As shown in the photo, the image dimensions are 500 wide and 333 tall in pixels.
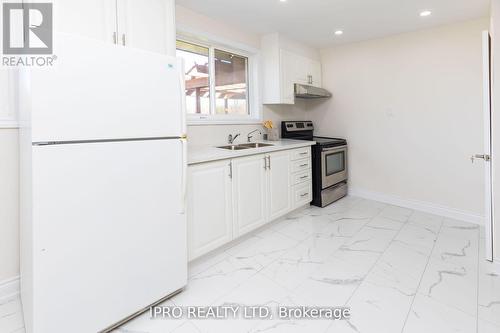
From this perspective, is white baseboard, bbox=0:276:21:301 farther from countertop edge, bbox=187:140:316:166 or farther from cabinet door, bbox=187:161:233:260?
countertop edge, bbox=187:140:316:166

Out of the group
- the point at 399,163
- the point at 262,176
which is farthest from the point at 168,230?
the point at 399,163

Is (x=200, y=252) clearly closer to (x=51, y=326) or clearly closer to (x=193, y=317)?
(x=193, y=317)

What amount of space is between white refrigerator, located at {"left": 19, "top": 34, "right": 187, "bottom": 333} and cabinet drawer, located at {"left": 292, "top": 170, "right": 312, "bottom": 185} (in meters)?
1.87

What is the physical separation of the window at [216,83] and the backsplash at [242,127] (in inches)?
3.8

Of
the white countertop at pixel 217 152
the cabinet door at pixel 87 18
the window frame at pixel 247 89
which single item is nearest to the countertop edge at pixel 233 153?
the white countertop at pixel 217 152

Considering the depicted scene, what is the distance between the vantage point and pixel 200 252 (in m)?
2.28

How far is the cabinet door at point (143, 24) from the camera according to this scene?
1946 millimetres

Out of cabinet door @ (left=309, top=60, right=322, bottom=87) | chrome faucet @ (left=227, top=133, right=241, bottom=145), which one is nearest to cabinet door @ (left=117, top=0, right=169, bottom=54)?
chrome faucet @ (left=227, top=133, right=241, bottom=145)

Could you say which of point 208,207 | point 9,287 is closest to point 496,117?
point 208,207

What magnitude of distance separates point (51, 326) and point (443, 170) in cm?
407

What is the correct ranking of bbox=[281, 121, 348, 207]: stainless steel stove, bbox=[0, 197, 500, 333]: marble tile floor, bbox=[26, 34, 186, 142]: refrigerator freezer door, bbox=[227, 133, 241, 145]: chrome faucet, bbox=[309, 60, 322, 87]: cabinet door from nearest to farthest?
bbox=[26, 34, 186, 142]: refrigerator freezer door < bbox=[0, 197, 500, 333]: marble tile floor < bbox=[227, 133, 241, 145]: chrome faucet < bbox=[281, 121, 348, 207]: stainless steel stove < bbox=[309, 60, 322, 87]: cabinet door

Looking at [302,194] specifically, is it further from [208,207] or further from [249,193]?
[208,207]

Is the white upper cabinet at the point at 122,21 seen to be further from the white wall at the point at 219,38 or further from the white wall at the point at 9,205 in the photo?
the white wall at the point at 9,205

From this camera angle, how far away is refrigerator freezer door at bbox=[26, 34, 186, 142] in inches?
50.2
